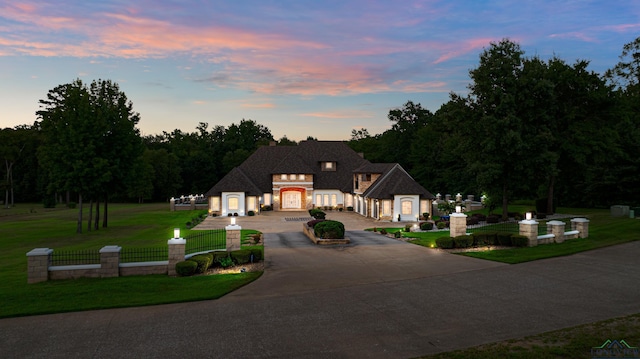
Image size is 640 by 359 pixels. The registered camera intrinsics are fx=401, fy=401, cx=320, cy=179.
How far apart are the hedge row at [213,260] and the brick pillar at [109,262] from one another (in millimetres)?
2501

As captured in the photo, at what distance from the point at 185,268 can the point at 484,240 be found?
17.3 metres

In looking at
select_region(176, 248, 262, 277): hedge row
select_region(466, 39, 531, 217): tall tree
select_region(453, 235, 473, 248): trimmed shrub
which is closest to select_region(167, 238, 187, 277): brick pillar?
select_region(176, 248, 262, 277): hedge row

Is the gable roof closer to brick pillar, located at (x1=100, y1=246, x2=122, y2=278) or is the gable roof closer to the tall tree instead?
the tall tree

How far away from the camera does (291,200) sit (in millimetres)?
56812

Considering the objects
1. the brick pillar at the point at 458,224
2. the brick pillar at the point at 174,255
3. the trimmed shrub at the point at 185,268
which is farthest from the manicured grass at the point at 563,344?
the brick pillar at the point at 458,224

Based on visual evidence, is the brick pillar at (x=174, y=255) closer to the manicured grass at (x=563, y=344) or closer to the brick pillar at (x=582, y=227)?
the manicured grass at (x=563, y=344)

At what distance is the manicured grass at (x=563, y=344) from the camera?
8750 millimetres

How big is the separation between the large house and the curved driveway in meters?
25.0

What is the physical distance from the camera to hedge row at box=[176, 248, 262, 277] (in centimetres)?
1727

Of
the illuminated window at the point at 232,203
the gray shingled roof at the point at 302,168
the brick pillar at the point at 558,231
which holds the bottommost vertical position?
the brick pillar at the point at 558,231

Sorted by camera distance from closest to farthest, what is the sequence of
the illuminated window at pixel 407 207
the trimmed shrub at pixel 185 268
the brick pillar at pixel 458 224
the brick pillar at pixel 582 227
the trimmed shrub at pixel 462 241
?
the trimmed shrub at pixel 185 268
the trimmed shrub at pixel 462 241
the brick pillar at pixel 582 227
the brick pillar at pixel 458 224
the illuminated window at pixel 407 207

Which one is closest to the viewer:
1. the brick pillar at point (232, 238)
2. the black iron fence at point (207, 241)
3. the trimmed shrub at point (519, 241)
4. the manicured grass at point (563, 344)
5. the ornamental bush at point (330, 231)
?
the manicured grass at point (563, 344)

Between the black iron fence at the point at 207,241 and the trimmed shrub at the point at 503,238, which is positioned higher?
the trimmed shrub at the point at 503,238

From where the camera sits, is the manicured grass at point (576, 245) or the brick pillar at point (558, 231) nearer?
the manicured grass at point (576, 245)
